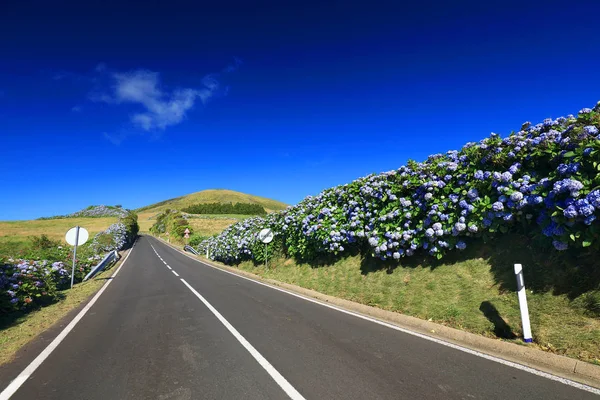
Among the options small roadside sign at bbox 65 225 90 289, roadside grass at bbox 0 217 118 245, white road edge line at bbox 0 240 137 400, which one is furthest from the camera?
roadside grass at bbox 0 217 118 245

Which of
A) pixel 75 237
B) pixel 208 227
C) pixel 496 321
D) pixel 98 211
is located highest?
pixel 98 211

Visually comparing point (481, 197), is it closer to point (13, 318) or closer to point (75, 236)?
point (13, 318)

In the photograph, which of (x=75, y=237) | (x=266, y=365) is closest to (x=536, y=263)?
(x=266, y=365)

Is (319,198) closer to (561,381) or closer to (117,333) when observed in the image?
(117,333)

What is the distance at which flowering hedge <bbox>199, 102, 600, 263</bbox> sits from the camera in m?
4.76

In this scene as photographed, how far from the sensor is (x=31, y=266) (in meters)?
9.62

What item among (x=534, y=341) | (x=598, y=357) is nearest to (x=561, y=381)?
(x=598, y=357)

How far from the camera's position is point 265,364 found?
4398mm

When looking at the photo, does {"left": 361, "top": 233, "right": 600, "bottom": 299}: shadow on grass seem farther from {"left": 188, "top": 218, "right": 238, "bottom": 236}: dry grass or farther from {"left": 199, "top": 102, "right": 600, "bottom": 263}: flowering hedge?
{"left": 188, "top": 218, "right": 238, "bottom": 236}: dry grass

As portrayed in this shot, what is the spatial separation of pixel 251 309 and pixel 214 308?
1094 millimetres

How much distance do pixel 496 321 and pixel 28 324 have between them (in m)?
9.78

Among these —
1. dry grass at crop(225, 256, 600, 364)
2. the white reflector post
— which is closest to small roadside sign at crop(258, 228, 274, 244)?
dry grass at crop(225, 256, 600, 364)

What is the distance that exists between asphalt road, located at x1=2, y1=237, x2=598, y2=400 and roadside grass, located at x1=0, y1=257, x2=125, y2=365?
748 mm

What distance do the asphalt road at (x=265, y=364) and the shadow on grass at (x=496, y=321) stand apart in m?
0.96
